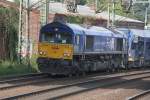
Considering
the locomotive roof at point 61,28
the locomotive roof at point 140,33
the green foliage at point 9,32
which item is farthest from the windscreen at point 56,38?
the locomotive roof at point 140,33

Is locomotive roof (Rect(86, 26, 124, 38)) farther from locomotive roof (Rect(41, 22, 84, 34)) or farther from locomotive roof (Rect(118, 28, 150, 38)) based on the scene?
locomotive roof (Rect(118, 28, 150, 38))

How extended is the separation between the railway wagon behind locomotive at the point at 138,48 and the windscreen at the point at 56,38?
460 inches

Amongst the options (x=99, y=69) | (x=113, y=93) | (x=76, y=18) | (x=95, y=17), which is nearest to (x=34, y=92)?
(x=113, y=93)

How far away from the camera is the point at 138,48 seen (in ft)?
133

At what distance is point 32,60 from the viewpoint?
1329 inches

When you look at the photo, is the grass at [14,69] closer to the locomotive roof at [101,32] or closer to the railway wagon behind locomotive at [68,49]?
the railway wagon behind locomotive at [68,49]

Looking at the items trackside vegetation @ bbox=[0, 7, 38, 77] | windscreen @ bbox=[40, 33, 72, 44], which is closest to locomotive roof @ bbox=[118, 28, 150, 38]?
trackside vegetation @ bbox=[0, 7, 38, 77]

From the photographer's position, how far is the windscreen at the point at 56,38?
27078 mm

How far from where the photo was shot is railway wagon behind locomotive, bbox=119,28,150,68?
38531 mm

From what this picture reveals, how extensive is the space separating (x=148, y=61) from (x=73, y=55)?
17063mm

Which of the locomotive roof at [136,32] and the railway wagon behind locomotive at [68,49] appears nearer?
the railway wagon behind locomotive at [68,49]

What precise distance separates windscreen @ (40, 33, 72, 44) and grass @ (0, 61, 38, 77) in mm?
2502

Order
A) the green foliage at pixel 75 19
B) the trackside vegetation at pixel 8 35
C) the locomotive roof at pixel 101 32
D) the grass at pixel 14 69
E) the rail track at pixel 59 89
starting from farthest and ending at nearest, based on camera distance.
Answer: the green foliage at pixel 75 19 < the trackside vegetation at pixel 8 35 < the locomotive roof at pixel 101 32 < the grass at pixel 14 69 < the rail track at pixel 59 89

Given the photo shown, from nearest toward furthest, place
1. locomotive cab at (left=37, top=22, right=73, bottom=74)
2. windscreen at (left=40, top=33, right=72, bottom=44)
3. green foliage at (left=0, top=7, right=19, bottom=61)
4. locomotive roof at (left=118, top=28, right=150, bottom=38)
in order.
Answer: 1. locomotive cab at (left=37, top=22, right=73, bottom=74)
2. windscreen at (left=40, top=33, right=72, bottom=44)
3. green foliage at (left=0, top=7, right=19, bottom=61)
4. locomotive roof at (left=118, top=28, right=150, bottom=38)
